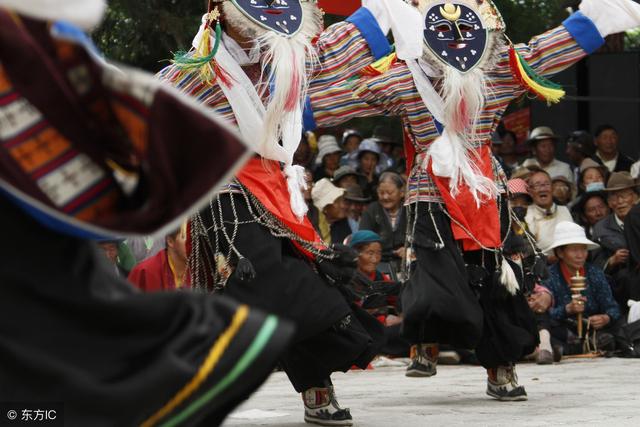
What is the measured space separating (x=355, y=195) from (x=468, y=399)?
4.25 metres

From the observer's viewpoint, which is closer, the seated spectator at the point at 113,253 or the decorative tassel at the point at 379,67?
the decorative tassel at the point at 379,67

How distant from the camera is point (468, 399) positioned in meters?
7.03

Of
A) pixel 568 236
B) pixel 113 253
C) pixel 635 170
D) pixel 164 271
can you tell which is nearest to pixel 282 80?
pixel 164 271

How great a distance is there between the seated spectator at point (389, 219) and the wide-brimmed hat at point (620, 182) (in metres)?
1.75

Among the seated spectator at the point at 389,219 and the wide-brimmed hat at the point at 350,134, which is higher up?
the wide-brimmed hat at the point at 350,134

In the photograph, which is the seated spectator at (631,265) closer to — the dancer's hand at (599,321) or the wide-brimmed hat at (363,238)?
the dancer's hand at (599,321)

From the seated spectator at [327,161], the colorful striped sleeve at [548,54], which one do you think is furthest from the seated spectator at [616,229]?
the colorful striped sleeve at [548,54]

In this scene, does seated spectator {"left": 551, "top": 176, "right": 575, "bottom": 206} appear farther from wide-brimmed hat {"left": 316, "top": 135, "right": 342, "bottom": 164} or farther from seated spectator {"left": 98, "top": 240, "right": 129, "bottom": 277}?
seated spectator {"left": 98, "top": 240, "right": 129, "bottom": 277}

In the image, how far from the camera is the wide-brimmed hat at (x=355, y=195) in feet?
36.1

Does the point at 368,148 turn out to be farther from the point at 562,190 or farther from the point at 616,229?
the point at 616,229

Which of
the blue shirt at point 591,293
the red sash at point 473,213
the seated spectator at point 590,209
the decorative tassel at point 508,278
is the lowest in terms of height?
the blue shirt at point 591,293

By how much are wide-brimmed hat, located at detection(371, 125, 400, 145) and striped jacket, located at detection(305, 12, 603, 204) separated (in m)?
5.40

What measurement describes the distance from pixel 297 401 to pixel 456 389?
1008mm

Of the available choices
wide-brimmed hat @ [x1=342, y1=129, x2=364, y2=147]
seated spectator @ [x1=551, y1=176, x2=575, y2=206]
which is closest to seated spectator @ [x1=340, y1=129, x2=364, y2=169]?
wide-brimmed hat @ [x1=342, y1=129, x2=364, y2=147]
